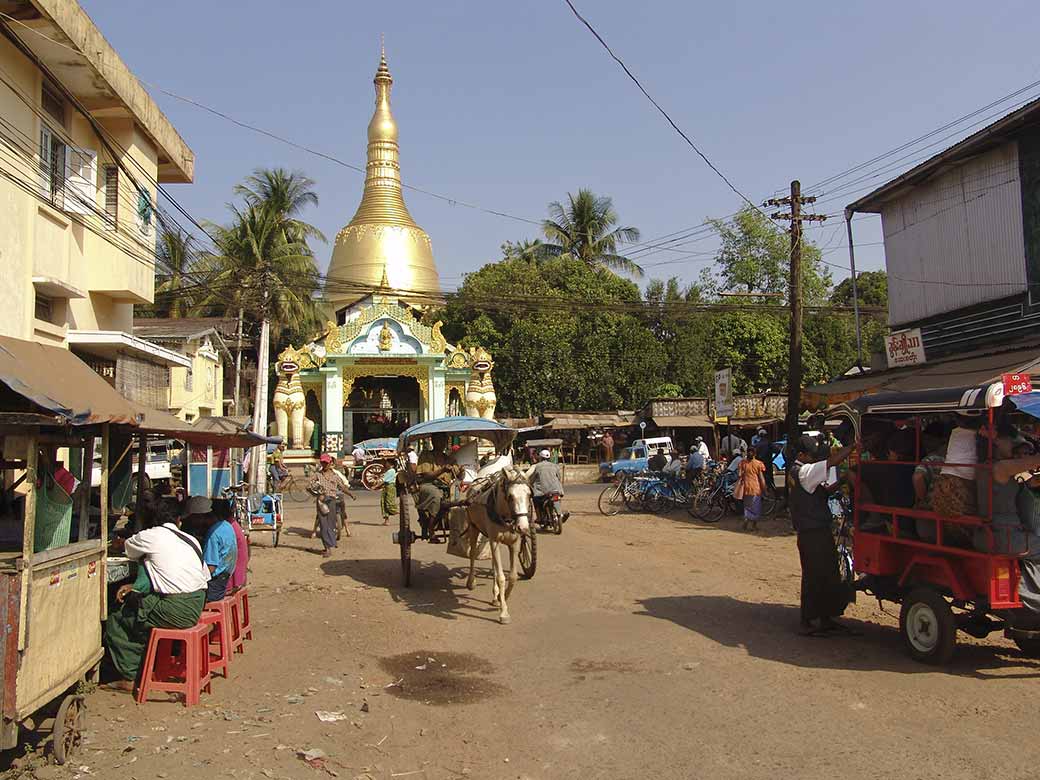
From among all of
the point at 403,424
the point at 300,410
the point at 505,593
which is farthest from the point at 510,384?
the point at 505,593

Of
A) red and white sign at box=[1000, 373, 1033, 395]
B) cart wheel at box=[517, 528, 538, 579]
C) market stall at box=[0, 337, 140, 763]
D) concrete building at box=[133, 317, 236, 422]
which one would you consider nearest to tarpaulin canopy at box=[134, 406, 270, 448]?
market stall at box=[0, 337, 140, 763]

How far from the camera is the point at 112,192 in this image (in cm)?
1602

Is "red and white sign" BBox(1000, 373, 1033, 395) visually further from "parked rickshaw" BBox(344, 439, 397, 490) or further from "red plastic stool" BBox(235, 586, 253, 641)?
"parked rickshaw" BBox(344, 439, 397, 490)

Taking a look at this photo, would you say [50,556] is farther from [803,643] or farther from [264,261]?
[264,261]

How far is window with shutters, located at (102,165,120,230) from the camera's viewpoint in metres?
15.9

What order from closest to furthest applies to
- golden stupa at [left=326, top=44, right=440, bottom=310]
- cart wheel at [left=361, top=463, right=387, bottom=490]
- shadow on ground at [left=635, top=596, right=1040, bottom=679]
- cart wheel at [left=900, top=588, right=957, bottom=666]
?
cart wheel at [left=900, top=588, right=957, bottom=666] < shadow on ground at [left=635, top=596, right=1040, bottom=679] < cart wheel at [left=361, top=463, right=387, bottom=490] < golden stupa at [left=326, top=44, right=440, bottom=310]

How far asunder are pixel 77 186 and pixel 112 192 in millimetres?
1312

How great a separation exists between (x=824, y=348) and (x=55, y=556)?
4125 centimetres

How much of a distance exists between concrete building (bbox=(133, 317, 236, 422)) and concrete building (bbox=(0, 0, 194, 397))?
9.06 metres

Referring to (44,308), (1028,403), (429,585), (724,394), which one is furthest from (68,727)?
(724,394)

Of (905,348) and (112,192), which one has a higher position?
(112,192)

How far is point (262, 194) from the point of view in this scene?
3931 centimetres

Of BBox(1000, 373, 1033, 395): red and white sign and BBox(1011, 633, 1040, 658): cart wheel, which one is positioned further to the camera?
BBox(1011, 633, 1040, 658): cart wheel

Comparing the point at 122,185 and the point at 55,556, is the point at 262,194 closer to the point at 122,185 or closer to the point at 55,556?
the point at 122,185
